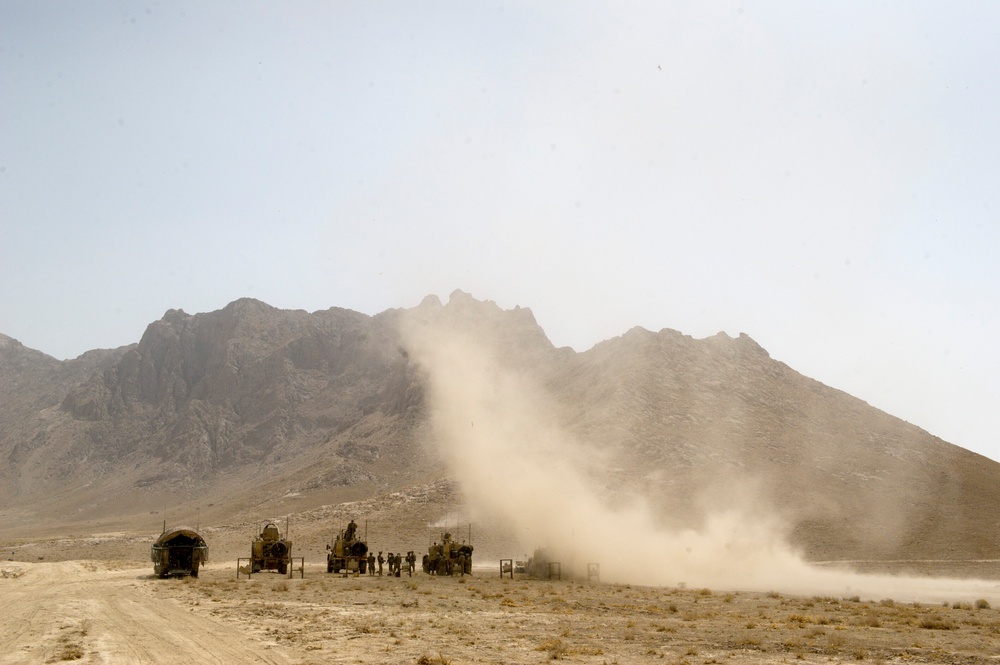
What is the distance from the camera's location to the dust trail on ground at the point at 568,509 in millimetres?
58188

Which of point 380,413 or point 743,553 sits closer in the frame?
point 743,553

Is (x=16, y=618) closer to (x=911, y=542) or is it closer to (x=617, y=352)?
(x=911, y=542)

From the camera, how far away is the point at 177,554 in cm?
5247

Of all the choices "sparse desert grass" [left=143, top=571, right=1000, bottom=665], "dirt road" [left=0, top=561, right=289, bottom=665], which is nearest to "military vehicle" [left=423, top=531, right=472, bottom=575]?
"sparse desert grass" [left=143, top=571, right=1000, bottom=665]

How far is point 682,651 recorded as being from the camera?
Answer: 80.2 feet

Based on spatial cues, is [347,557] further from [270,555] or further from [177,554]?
[177,554]

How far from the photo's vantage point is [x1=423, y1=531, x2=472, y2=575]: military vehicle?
59500 mm

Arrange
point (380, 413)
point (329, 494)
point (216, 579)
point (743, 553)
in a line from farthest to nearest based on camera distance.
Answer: point (380, 413) → point (329, 494) → point (743, 553) → point (216, 579)

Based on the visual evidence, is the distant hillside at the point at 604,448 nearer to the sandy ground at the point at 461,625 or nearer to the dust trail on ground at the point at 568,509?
the dust trail on ground at the point at 568,509

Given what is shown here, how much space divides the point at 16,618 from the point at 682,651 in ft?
80.7

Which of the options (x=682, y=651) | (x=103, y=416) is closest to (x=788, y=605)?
(x=682, y=651)

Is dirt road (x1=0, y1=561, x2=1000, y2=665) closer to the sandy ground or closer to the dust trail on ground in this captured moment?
the sandy ground

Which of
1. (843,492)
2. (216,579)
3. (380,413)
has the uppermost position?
(380,413)

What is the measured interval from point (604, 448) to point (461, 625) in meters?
82.5
